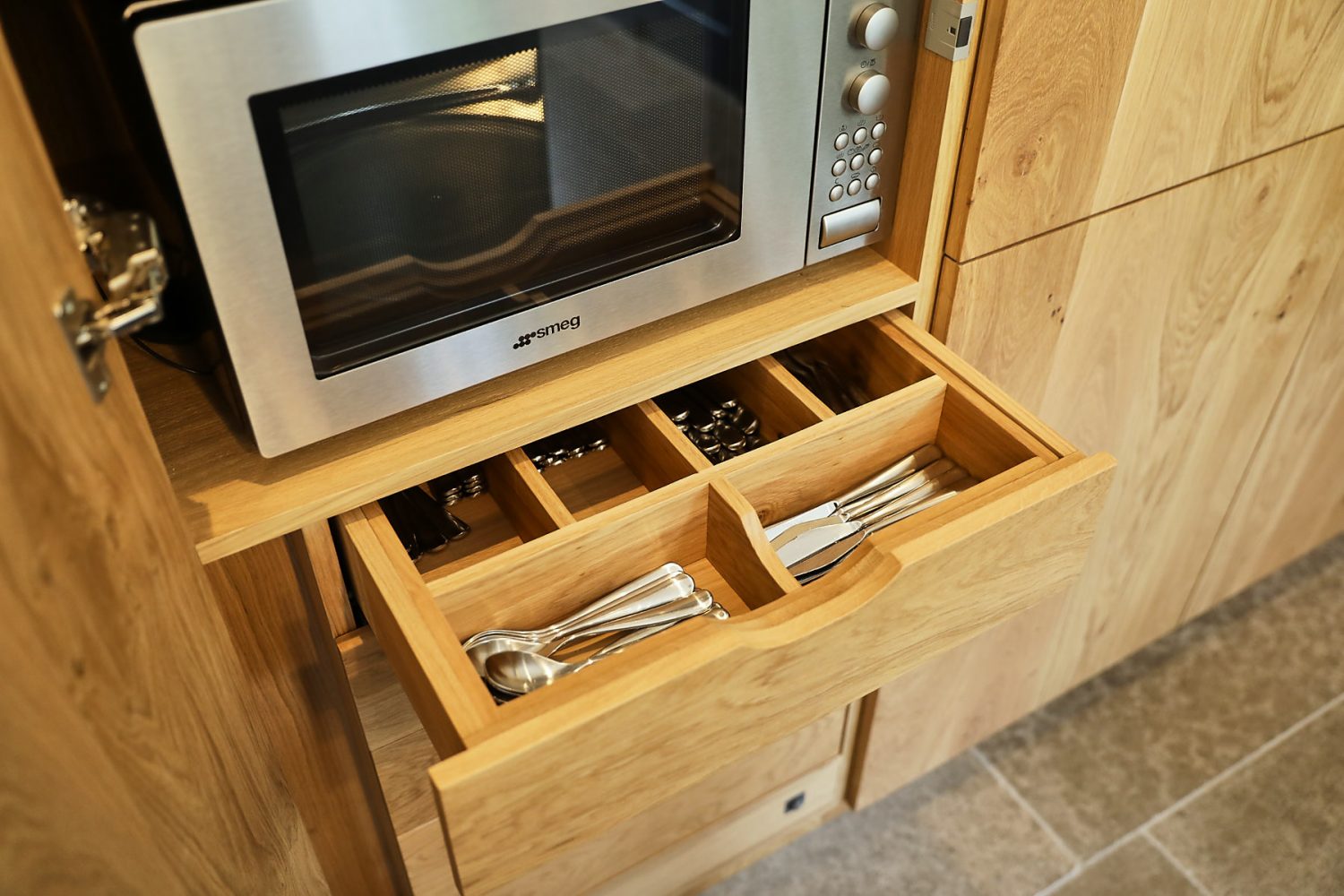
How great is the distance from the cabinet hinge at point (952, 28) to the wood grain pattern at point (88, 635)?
0.59m

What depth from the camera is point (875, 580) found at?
731 millimetres

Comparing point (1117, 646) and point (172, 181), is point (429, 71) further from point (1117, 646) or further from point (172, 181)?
point (1117, 646)

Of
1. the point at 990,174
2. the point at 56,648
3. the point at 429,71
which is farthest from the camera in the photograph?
the point at 990,174

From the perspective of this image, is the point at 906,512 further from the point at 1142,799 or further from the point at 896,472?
the point at 1142,799

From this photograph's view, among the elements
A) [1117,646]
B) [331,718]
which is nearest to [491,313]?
[331,718]

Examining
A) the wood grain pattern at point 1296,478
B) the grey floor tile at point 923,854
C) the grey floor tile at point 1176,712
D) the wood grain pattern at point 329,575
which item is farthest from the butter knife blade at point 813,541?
the grey floor tile at point 1176,712

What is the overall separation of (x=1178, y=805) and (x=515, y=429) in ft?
4.12

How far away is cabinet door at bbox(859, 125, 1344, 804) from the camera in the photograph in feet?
3.35

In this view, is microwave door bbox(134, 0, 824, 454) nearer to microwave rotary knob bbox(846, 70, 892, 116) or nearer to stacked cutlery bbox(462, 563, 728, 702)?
microwave rotary knob bbox(846, 70, 892, 116)

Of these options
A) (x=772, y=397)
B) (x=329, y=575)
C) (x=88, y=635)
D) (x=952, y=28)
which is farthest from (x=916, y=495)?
Answer: (x=88, y=635)

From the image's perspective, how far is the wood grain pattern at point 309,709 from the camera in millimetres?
841

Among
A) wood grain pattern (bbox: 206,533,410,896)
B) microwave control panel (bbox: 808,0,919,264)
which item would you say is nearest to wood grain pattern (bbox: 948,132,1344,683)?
microwave control panel (bbox: 808,0,919,264)

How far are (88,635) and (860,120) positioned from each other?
0.61 meters

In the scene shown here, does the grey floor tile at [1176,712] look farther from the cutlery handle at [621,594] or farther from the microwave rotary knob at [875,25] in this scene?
the microwave rotary knob at [875,25]
